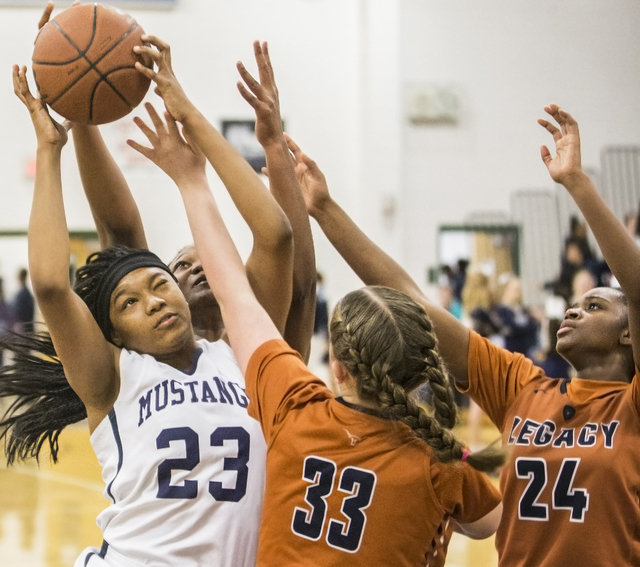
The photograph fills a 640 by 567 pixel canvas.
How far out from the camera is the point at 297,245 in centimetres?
229

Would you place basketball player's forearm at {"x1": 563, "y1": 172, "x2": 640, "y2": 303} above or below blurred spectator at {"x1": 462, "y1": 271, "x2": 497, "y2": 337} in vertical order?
above

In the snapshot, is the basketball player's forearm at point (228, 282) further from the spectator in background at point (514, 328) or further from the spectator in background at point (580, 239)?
the spectator in background at point (580, 239)

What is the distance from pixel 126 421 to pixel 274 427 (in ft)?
1.55

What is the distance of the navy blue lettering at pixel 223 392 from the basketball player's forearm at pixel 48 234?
1.49ft

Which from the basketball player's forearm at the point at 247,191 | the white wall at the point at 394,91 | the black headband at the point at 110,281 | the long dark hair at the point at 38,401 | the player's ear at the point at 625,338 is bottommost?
the long dark hair at the point at 38,401

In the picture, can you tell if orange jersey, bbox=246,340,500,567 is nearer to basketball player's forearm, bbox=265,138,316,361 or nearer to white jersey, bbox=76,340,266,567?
white jersey, bbox=76,340,266,567

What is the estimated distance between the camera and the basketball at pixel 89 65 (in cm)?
217

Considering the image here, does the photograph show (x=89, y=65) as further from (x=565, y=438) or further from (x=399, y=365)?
(x=565, y=438)

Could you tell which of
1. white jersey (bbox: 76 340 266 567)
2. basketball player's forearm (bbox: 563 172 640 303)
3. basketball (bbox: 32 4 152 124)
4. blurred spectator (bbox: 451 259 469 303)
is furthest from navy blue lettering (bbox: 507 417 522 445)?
blurred spectator (bbox: 451 259 469 303)

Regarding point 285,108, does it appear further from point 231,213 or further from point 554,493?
point 554,493

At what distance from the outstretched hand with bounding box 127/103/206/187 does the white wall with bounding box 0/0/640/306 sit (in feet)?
27.7

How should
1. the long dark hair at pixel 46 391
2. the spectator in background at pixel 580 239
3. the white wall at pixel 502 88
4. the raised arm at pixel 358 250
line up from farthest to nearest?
the white wall at pixel 502 88
the spectator in background at pixel 580 239
the raised arm at pixel 358 250
the long dark hair at pixel 46 391

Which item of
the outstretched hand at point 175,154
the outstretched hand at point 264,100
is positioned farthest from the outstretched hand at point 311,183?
the outstretched hand at point 175,154

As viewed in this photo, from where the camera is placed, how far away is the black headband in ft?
6.93
